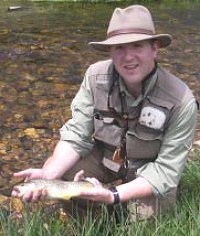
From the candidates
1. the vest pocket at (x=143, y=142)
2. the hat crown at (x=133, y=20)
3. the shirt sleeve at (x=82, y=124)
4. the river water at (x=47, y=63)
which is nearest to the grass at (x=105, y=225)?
the vest pocket at (x=143, y=142)

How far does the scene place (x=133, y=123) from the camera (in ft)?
12.1

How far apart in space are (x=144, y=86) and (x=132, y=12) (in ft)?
1.55

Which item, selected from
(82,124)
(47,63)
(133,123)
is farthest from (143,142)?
(47,63)

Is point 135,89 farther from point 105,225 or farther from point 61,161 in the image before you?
point 105,225

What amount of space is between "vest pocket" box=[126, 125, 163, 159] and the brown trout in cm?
53

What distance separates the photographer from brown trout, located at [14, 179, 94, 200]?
10.6ft

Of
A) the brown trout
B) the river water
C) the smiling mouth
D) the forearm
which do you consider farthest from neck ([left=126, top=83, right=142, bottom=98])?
the river water

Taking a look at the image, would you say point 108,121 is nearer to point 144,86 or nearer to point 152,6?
point 144,86

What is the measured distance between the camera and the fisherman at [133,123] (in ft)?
11.2

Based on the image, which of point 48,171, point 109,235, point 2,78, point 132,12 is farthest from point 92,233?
point 2,78

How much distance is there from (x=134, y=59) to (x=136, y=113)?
43cm

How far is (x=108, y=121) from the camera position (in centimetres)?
376

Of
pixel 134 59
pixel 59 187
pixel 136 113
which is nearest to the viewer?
pixel 59 187

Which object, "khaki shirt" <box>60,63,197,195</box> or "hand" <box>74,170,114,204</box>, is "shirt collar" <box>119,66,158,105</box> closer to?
"khaki shirt" <box>60,63,197,195</box>
